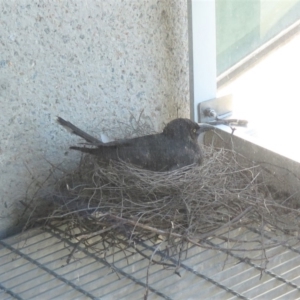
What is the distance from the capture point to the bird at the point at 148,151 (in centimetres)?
149

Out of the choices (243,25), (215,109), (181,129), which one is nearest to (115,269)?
(181,129)

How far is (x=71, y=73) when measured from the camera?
155 cm

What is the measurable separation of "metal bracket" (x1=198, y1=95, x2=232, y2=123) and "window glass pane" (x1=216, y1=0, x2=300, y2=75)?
8 centimetres

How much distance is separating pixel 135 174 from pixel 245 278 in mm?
363

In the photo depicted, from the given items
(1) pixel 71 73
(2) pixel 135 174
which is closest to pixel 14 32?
(1) pixel 71 73

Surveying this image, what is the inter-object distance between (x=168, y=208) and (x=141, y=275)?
173mm

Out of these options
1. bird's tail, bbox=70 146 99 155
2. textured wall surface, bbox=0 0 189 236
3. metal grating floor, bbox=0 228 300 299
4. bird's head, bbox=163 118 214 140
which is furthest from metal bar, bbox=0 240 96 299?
bird's head, bbox=163 118 214 140

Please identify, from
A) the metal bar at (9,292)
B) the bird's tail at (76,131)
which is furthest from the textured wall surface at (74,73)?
the metal bar at (9,292)

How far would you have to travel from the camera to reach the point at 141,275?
1.26 metres

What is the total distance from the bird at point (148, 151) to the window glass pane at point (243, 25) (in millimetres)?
361

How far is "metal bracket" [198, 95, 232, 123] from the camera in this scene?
179 centimetres

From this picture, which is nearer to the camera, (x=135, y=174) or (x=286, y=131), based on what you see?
(x=135, y=174)

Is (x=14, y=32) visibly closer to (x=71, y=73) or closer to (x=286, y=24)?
(x=71, y=73)

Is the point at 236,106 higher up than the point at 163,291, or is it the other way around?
the point at 236,106
